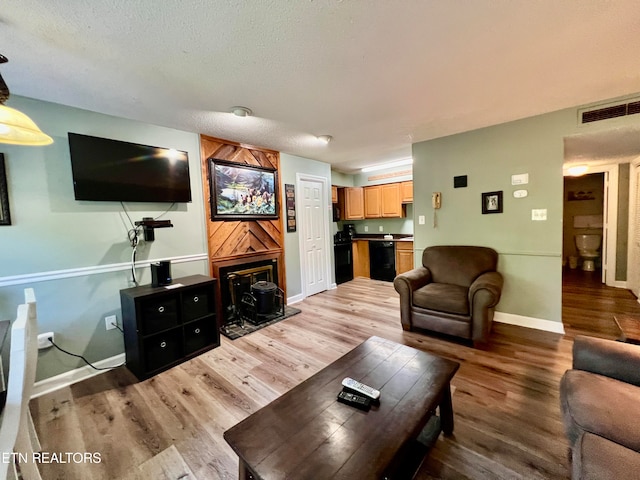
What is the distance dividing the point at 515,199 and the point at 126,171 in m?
4.25

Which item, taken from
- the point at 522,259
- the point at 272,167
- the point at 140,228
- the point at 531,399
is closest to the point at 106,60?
the point at 140,228

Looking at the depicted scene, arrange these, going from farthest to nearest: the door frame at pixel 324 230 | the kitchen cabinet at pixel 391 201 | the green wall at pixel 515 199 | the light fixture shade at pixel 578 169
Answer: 1. the kitchen cabinet at pixel 391 201
2. the door frame at pixel 324 230
3. the light fixture shade at pixel 578 169
4. the green wall at pixel 515 199

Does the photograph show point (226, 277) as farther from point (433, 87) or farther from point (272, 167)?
point (433, 87)

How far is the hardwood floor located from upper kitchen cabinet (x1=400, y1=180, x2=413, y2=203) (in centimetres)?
283

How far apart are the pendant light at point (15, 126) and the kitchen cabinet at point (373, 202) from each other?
500 cm

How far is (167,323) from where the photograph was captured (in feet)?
7.79

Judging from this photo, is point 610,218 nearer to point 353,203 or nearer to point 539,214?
Result: point 539,214

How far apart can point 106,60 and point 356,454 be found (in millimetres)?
2593

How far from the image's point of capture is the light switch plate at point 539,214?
283 centimetres

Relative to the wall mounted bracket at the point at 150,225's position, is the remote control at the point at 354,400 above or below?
below

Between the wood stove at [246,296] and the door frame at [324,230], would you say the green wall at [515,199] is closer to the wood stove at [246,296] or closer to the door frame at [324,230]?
the door frame at [324,230]

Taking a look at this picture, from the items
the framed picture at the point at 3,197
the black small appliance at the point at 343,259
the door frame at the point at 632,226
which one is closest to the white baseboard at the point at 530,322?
the door frame at the point at 632,226

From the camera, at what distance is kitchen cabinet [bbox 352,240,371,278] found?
18.7 feet

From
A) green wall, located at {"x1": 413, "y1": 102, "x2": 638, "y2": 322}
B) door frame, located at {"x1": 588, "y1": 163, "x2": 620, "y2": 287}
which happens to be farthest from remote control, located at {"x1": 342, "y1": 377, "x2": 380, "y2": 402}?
door frame, located at {"x1": 588, "y1": 163, "x2": 620, "y2": 287}
